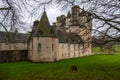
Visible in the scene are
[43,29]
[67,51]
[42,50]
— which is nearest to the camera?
[42,50]

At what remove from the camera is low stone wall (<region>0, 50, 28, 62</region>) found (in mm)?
36875

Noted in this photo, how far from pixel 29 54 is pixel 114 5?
92.8ft

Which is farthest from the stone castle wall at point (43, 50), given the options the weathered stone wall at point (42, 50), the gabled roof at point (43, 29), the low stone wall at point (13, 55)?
the low stone wall at point (13, 55)

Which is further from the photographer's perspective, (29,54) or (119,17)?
(29,54)

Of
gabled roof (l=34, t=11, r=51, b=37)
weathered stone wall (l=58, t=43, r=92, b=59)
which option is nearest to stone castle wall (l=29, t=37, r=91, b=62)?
gabled roof (l=34, t=11, r=51, b=37)

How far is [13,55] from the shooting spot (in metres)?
39.0

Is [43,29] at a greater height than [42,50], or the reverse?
[43,29]

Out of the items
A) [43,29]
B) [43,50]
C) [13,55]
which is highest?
[43,29]

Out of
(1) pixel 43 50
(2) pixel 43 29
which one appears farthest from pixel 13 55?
(2) pixel 43 29

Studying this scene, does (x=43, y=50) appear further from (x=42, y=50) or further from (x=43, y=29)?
(x=43, y=29)

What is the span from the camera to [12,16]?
16.6m

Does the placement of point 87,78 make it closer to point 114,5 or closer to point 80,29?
point 80,29

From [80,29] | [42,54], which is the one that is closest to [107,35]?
[80,29]

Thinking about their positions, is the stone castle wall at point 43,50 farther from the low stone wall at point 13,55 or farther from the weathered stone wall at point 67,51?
the weathered stone wall at point 67,51
